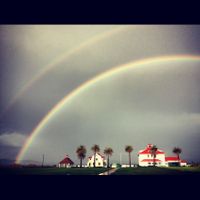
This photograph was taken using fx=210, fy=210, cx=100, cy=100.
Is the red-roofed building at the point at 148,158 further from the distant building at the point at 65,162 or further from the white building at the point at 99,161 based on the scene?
the distant building at the point at 65,162

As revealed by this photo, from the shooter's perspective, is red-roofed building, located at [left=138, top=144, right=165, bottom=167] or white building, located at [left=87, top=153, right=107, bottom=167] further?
white building, located at [left=87, top=153, right=107, bottom=167]

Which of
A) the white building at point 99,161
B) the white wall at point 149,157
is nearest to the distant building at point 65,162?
the white building at point 99,161

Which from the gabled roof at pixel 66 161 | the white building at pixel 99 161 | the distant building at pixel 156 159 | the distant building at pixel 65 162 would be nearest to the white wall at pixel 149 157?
the distant building at pixel 156 159

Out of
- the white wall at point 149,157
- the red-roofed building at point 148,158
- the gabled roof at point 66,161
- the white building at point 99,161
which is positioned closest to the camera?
the white wall at point 149,157

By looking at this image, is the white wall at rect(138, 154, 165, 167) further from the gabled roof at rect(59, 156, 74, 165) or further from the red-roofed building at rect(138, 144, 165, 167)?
the gabled roof at rect(59, 156, 74, 165)

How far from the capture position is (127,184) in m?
4.49

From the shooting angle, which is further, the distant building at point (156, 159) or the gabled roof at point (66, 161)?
the gabled roof at point (66, 161)

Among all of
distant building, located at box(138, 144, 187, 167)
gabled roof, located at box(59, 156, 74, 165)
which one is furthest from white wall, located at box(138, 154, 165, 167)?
gabled roof, located at box(59, 156, 74, 165)

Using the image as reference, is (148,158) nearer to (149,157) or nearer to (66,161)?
(149,157)

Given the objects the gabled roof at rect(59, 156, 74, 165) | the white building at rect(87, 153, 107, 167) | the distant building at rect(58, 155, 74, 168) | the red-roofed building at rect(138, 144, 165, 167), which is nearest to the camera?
the red-roofed building at rect(138, 144, 165, 167)

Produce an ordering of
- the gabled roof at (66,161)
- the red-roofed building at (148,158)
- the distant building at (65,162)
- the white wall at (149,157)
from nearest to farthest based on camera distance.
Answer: the white wall at (149,157)
the red-roofed building at (148,158)
the distant building at (65,162)
the gabled roof at (66,161)

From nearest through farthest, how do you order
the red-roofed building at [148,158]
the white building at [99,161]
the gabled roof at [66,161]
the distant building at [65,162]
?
the red-roofed building at [148,158] < the distant building at [65,162] < the gabled roof at [66,161] < the white building at [99,161]

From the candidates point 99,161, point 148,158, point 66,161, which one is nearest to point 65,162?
point 66,161
